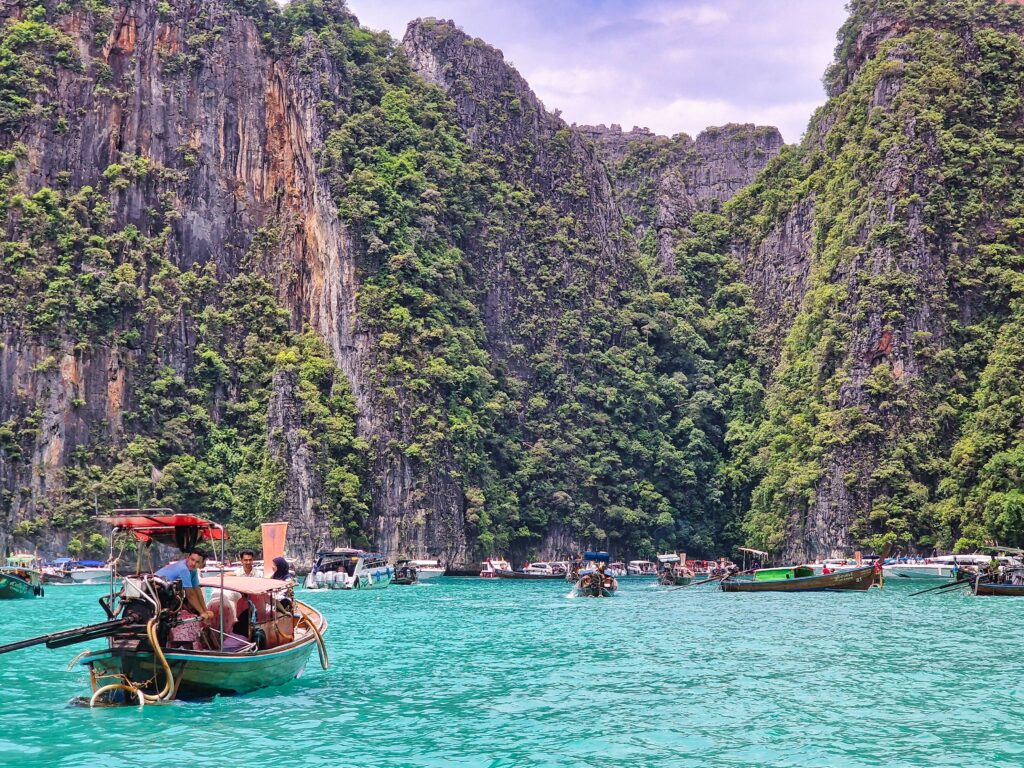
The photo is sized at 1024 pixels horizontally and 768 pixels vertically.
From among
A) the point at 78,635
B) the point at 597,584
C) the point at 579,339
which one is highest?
the point at 579,339

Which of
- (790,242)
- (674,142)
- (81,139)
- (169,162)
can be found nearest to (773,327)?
(790,242)

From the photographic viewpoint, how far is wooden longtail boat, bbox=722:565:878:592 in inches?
2537

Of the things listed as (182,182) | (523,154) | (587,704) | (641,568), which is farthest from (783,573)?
(523,154)

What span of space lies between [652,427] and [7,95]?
2833 inches

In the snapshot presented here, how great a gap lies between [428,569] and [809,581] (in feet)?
116

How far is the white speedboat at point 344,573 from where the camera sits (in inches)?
2808

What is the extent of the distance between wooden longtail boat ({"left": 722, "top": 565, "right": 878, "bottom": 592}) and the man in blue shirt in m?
48.5

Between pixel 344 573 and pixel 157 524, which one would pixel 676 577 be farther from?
pixel 157 524

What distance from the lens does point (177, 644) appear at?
21781 mm

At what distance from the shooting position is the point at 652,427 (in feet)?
401

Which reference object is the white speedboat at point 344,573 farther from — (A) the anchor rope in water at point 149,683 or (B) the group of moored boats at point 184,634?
(A) the anchor rope in water at point 149,683

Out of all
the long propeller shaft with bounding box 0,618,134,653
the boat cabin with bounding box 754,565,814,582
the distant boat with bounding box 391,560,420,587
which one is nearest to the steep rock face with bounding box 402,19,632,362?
the distant boat with bounding box 391,560,420,587

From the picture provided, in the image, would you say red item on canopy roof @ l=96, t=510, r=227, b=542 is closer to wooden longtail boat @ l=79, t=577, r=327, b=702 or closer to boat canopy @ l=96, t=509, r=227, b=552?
boat canopy @ l=96, t=509, r=227, b=552

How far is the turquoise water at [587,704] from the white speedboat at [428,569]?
48.5 meters
